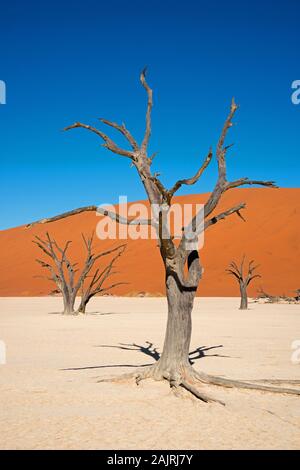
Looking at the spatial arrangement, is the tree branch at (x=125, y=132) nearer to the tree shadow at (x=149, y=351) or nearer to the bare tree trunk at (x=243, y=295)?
the tree shadow at (x=149, y=351)

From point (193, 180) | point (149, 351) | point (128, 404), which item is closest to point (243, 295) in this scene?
point (149, 351)

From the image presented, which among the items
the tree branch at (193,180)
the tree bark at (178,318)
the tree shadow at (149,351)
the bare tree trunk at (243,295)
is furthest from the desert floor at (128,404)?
the bare tree trunk at (243,295)

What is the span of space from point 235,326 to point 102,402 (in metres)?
9.66

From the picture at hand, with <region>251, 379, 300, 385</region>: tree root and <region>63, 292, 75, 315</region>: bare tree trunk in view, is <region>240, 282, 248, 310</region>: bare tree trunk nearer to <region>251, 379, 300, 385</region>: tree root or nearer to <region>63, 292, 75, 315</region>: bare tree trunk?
<region>63, 292, 75, 315</region>: bare tree trunk

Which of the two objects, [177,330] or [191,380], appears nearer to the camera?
[191,380]

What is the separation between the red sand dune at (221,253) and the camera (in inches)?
1568

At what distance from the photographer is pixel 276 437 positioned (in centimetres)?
434

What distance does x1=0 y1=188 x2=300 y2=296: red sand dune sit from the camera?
3982cm

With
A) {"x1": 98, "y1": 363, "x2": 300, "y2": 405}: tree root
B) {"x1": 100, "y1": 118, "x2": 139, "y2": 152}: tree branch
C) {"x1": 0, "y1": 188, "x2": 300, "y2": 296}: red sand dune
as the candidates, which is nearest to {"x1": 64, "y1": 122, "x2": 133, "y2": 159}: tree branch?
{"x1": 100, "y1": 118, "x2": 139, "y2": 152}: tree branch

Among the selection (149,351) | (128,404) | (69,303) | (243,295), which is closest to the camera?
(128,404)

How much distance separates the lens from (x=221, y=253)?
4791cm

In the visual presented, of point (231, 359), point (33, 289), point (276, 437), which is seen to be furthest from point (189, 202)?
point (276, 437)

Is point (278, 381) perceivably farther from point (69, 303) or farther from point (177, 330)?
point (69, 303)
